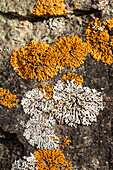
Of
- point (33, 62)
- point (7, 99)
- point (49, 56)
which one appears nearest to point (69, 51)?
point (49, 56)

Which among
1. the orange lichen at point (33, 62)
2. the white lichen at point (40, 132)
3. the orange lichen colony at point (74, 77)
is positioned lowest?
the white lichen at point (40, 132)

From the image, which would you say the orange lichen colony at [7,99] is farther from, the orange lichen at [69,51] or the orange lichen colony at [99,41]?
the orange lichen colony at [99,41]

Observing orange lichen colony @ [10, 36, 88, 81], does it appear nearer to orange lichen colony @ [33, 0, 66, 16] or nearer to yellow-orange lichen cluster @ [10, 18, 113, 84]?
yellow-orange lichen cluster @ [10, 18, 113, 84]

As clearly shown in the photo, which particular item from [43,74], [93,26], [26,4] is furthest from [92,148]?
[26,4]

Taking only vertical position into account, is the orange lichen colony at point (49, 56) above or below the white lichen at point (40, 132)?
above

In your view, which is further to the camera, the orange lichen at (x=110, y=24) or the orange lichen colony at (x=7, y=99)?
the orange lichen colony at (x=7, y=99)

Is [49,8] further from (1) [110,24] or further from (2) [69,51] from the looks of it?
(1) [110,24]

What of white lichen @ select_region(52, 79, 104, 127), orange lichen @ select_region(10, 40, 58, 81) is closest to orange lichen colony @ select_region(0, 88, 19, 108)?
orange lichen @ select_region(10, 40, 58, 81)

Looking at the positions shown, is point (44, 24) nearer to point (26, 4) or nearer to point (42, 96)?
point (26, 4)

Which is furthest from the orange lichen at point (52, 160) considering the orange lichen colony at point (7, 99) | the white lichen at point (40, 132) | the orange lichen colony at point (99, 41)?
the orange lichen colony at point (99, 41)
